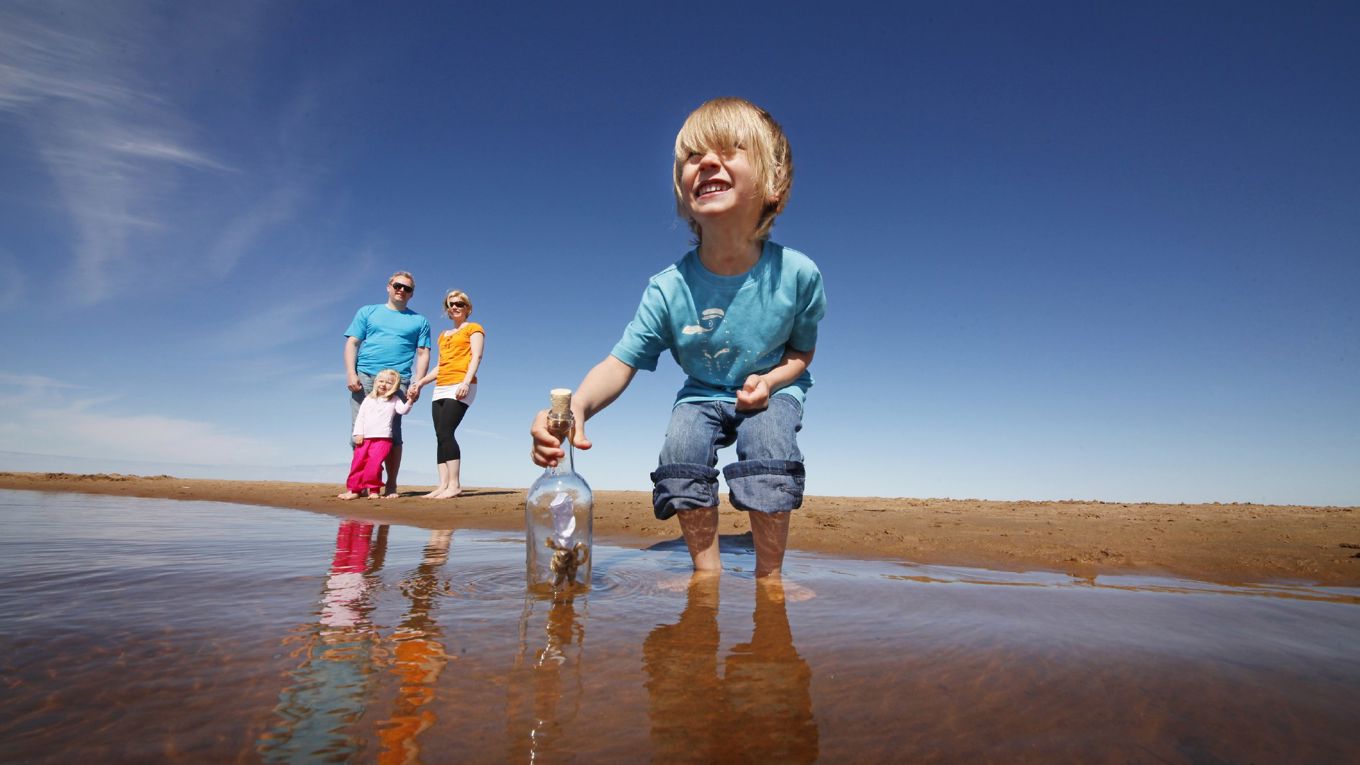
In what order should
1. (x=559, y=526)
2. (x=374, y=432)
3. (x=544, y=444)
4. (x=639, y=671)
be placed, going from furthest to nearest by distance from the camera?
(x=374, y=432) < (x=544, y=444) < (x=559, y=526) < (x=639, y=671)

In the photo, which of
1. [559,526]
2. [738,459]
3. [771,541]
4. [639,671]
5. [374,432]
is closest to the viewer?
[639,671]

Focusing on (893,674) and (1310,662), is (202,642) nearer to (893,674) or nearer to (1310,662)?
(893,674)

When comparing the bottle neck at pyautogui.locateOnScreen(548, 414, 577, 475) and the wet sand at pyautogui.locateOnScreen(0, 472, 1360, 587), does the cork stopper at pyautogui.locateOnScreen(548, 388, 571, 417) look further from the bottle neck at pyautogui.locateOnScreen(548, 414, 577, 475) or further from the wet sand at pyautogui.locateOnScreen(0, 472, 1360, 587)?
the wet sand at pyautogui.locateOnScreen(0, 472, 1360, 587)

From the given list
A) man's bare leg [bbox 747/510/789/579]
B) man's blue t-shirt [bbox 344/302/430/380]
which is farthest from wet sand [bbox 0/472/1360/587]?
man's blue t-shirt [bbox 344/302/430/380]

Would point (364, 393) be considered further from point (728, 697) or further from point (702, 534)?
point (728, 697)

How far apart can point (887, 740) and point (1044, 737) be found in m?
0.23

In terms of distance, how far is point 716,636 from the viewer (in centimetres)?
143

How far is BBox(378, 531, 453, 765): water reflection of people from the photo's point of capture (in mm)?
810

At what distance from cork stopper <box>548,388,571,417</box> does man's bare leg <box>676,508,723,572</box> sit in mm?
864

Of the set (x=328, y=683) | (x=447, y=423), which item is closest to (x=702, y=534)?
(x=328, y=683)

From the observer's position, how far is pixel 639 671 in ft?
3.76

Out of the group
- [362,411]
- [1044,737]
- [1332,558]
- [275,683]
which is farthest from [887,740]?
[362,411]

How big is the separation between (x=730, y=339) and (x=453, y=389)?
487cm

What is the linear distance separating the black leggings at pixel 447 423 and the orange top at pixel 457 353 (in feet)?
0.79
